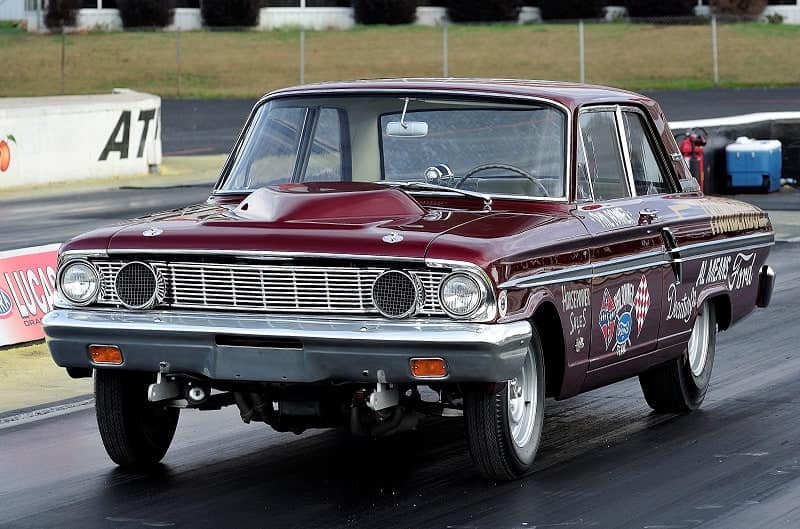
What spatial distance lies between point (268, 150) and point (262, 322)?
1.77m

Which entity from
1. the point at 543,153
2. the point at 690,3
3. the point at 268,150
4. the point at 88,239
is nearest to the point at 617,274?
the point at 543,153

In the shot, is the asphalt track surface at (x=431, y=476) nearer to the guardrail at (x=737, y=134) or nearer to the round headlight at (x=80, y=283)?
the round headlight at (x=80, y=283)

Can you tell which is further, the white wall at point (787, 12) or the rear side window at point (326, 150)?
the white wall at point (787, 12)

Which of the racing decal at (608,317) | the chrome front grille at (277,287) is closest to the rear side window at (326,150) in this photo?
the chrome front grille at (277,287)

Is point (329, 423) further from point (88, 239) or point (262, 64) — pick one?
point (262, 64)

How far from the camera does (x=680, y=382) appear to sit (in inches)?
375

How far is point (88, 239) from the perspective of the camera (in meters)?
7.66

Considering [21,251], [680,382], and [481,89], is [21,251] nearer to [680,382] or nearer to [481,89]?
[481,89]

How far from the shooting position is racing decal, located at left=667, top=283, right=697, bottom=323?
8898mm

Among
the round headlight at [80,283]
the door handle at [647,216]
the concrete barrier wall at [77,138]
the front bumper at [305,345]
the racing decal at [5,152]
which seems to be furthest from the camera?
the concrete barrier wall at [77,138]

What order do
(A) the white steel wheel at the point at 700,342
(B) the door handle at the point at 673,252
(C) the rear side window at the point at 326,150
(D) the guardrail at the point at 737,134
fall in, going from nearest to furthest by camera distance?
(C) the rear side window at the point at 326,150 < (B) the door handle at the point at 673,252 < (A) the white steel wheel at the point at 700,342 < (D) the guardrail at the point at 737,134

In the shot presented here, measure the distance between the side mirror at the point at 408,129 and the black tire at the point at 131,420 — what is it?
1.70 metres

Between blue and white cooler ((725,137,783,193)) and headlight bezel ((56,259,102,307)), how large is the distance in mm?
18462

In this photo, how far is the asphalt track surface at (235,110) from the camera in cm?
3862
